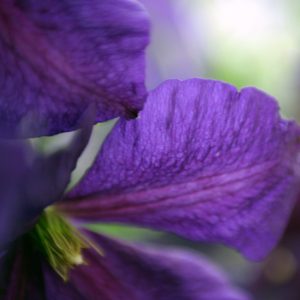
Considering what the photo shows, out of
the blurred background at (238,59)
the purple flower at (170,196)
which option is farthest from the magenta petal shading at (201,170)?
the blurred background at (238,59)

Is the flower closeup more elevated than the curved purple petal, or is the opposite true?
the flower closeup

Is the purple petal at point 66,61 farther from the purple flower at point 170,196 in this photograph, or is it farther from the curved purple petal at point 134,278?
the curved purple petal at point 134,278

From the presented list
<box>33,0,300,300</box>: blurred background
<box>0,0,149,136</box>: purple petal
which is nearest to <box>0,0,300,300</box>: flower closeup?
<box>0,0,149,136</box>: purple petal

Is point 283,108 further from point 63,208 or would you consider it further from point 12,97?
point 12,97

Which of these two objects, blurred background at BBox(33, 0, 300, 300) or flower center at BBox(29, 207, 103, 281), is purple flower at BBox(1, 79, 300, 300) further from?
blurred background at BBox(33, 0, 300, 300)

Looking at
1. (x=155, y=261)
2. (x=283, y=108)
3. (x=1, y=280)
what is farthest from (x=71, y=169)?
(x=283, y=108)

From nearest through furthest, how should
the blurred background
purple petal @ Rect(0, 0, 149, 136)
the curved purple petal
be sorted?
purple petal @ Rect(0, 0, 149, 136), the curved purple petal, the blurred background

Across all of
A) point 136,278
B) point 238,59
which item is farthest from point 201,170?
point 238,59
